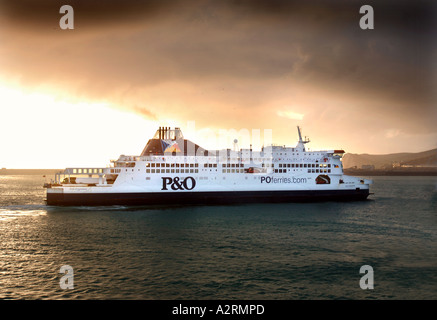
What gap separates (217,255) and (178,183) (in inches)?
906

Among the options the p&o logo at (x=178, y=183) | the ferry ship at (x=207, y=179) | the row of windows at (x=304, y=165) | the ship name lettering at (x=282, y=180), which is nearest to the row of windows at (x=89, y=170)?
the ferry ship at (x=207, y=179)

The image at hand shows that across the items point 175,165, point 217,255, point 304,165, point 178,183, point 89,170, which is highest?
point 175,165

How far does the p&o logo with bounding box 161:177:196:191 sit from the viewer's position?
39844 mm

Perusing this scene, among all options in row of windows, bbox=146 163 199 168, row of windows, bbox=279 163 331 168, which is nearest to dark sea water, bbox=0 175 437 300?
row of windows, bbox=146 163 199 168

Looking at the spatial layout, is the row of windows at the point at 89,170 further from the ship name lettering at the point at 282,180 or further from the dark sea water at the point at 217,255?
the ship name lettering at the point at 282,180

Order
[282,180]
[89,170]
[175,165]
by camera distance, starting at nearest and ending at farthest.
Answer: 1. [89,170]
2. [175,165]
3. [282,180]

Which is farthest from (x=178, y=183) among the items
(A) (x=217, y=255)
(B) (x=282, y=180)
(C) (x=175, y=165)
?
(A) (x=217, y=255)

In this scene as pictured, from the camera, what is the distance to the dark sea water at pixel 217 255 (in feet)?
43.0

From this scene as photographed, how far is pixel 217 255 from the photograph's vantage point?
701 inches

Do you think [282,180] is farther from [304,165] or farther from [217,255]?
[217,255]

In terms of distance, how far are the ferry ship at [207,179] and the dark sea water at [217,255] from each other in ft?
22.4
